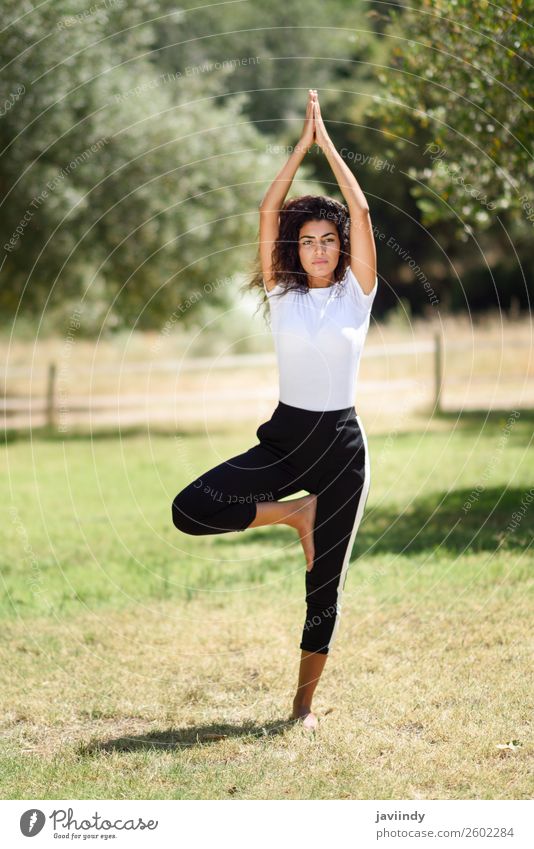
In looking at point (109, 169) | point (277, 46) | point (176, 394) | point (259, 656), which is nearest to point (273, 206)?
point (259, 656)

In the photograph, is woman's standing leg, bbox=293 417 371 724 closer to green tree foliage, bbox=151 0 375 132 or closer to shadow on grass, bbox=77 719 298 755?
shadow on grass, bbox=77 719 298 755

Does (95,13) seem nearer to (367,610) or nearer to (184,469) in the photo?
(184,469)

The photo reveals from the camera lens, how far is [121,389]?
25.4 m

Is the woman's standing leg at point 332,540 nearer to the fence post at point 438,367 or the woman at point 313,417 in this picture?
the woman at point 313,417

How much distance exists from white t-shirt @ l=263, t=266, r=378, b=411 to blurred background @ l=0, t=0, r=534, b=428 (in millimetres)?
4629

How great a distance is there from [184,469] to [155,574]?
6367 millimetres

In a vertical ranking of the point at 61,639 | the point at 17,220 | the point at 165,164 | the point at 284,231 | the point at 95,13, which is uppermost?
the point at 95,13

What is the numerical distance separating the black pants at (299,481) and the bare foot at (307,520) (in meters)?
0.03

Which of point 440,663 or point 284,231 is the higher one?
point 284,231

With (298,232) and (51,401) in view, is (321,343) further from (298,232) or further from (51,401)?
(51,401)

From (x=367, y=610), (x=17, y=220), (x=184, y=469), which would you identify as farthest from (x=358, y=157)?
(x=367, y=610)

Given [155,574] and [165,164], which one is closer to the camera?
[155,574]

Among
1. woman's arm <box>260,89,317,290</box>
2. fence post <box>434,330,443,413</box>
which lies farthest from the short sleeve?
fence post <box>434,330,443,413</box>

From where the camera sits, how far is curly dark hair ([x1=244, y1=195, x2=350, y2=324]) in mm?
5484
